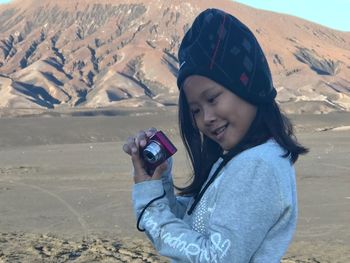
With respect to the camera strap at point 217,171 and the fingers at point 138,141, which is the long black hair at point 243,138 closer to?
the camera strap at point 217,171

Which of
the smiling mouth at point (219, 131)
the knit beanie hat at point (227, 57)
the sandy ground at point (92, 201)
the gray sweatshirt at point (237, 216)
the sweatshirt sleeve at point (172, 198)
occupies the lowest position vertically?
the sandy ground at point (92, 201)

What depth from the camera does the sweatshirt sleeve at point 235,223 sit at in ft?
5.82

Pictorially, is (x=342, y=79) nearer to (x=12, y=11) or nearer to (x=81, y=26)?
(x=81, y=26)

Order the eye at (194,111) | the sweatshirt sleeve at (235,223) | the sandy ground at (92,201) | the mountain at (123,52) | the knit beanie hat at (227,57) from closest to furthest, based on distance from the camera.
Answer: the sweatshirt sleeve at (235,223), the knit beanie hat at (227,57), the eye at (194,111), the sandy ground at (92,201), the mountain at (123,52)

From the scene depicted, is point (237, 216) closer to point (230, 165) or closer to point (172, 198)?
point (230, 165)

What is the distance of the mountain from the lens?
83.8m

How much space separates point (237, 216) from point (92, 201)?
37.5 feet

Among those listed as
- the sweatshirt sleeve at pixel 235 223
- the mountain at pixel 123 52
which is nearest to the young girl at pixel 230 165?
the sweatshirt sleeve at pixel 235 223

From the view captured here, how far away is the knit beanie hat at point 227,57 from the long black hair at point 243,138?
7 centimetres

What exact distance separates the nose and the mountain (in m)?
59.1

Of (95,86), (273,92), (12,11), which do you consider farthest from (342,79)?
(273,92)

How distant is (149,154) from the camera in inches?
78.0

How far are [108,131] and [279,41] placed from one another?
90596 millimetres

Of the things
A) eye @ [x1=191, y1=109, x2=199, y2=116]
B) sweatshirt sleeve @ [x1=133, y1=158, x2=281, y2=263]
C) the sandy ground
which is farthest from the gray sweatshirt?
the sandy ground
